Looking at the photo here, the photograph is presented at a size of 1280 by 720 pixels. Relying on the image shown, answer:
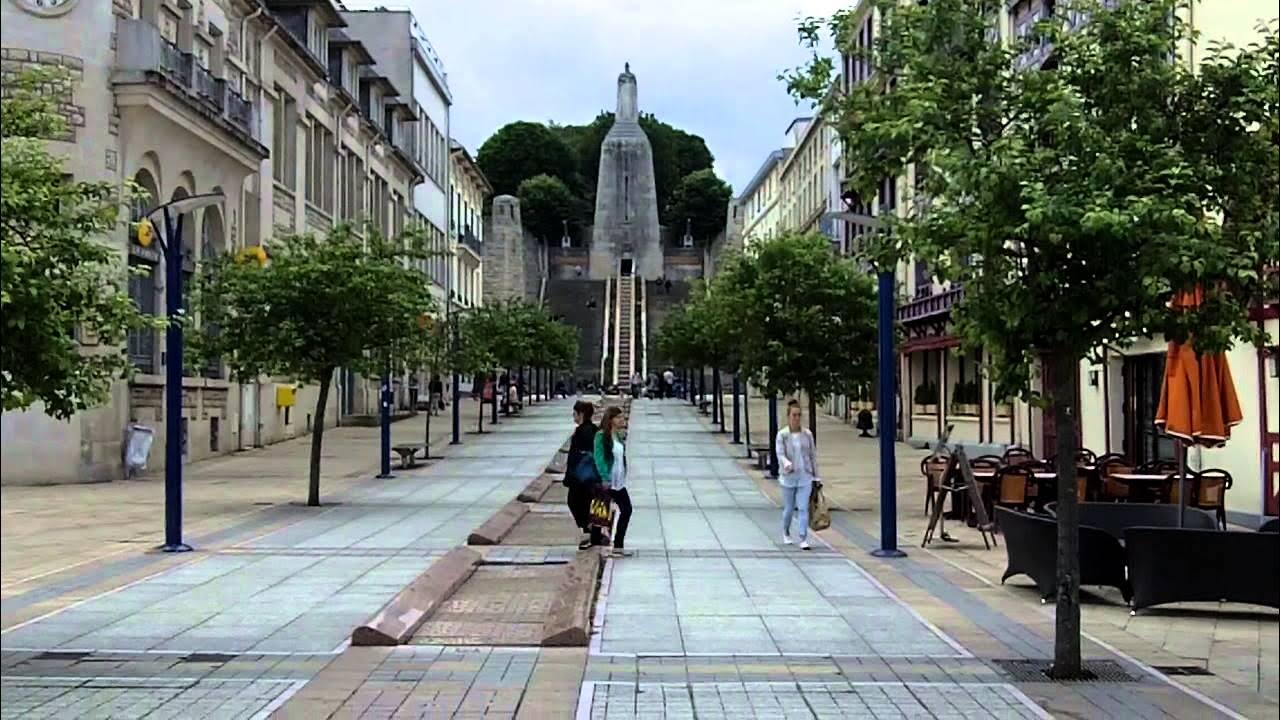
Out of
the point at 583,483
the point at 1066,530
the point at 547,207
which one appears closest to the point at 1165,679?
the point at 1066,530

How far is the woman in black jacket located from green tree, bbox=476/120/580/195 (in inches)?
4334

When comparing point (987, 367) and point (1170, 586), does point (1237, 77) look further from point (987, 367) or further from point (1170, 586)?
point (1170, 586)

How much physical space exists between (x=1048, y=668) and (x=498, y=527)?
944 cm

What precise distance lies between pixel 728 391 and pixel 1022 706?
69350 millimetres

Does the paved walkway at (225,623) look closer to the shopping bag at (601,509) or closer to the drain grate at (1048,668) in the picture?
the shopping bag at (601,509)

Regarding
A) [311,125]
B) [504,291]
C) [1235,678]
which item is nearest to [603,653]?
[1235,678]

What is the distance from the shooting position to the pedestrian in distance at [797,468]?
1609 cm

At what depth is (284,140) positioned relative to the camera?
40281mm

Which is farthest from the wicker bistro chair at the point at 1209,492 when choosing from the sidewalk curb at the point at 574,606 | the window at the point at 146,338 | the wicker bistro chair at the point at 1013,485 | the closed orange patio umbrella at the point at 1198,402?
the window at the point at 146,338

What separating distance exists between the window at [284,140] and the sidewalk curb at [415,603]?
87.5ft

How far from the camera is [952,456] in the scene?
17.5 metres

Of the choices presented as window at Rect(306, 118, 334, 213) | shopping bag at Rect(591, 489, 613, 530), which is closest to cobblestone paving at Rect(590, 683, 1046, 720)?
shopping bag at Rect(591, 489, 613, 530)

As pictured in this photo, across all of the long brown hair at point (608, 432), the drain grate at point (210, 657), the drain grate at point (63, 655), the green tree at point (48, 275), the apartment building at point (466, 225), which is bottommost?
the drain grate at point (210, 657)

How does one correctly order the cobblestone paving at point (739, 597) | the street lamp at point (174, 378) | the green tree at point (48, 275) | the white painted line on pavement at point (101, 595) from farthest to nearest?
the street lamp at point (174, 378)
the white painted line on pavement at point (101, 595)
the cobblestone paving at point (739, 597)
the green tree at point (48, 275)
